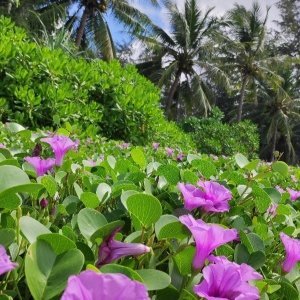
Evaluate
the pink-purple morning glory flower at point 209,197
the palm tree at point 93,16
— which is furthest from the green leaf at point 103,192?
the palm tree at point 93,16

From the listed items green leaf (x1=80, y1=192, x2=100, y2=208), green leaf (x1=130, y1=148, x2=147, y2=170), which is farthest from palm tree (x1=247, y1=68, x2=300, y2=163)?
green leaf (x1=80, y1=192, x2=100, y2=208)

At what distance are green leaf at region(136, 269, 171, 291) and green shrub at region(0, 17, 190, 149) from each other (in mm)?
3043

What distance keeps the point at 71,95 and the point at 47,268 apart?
3678 mm

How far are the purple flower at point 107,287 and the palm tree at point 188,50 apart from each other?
1912 centimetres

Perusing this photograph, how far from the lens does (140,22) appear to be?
1759 cm

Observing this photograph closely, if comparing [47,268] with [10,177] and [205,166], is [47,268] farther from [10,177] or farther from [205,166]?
[205,166]

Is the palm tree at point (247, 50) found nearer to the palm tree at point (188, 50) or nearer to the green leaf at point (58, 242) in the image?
the palm tree at point (188, 50)

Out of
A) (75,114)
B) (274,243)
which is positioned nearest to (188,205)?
(274,243)

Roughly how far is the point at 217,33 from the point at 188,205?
20.6m

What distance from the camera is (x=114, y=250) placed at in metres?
0.51

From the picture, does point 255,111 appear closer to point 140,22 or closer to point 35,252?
point 140,22

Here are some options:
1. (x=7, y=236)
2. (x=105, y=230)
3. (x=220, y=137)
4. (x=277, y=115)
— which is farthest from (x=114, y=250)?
(x=277, y=115)

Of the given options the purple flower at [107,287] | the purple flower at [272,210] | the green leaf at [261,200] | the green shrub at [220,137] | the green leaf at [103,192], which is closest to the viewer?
the purple flower at [107,287]

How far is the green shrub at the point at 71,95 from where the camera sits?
370 cm
